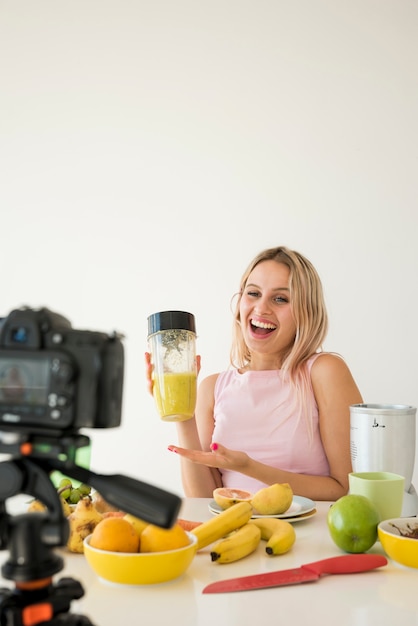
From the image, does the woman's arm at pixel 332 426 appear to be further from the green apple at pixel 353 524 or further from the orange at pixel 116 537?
the orange at pixel 116 537

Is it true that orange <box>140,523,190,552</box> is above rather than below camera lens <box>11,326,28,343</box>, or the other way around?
below

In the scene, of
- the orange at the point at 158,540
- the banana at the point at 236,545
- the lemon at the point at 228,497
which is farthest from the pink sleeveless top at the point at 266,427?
the orange at the point at 158,540

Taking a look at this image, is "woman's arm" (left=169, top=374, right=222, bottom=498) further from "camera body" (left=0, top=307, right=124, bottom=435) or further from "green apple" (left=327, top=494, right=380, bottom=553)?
"camera body" (left=0, top=307, right=124, bottom=435)

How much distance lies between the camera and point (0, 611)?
52 cm

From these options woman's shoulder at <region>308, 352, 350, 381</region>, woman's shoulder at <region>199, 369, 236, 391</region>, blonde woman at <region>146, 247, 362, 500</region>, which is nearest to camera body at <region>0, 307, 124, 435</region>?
blonde woman at <region>146, 247, 362, 500</region>

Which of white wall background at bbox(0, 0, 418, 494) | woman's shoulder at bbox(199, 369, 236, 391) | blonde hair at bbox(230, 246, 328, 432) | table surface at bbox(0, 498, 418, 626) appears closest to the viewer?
table surface at bbox(0, 498, 418, 626)

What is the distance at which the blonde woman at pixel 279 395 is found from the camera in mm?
1770

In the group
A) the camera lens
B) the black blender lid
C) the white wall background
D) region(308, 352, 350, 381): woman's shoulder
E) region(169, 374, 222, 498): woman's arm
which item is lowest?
region(169, 374, 222, 498): woman's arm

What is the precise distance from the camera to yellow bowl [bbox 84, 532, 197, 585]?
82cm

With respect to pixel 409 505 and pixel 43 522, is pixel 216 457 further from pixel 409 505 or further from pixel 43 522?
pixel 43 522

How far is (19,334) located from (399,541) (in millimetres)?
638

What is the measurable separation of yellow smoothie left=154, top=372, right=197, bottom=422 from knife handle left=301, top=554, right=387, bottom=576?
0.64 m

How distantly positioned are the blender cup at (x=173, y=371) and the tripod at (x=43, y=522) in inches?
35.2

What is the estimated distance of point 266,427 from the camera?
6.12 ft
